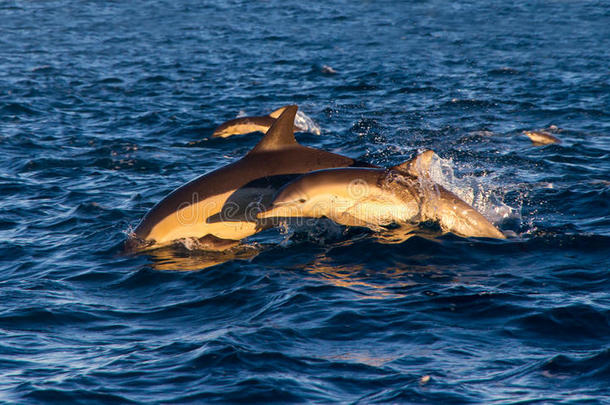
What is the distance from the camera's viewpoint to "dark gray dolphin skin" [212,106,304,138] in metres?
20.2

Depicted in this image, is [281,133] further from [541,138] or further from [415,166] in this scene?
[541,138]

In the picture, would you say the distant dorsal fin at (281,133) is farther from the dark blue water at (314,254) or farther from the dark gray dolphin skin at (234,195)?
the dark blue water at (314,254)

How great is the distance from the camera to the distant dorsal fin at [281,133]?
39.7 ft

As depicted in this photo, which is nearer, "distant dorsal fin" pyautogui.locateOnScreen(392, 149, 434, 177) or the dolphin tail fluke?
"distant dorsal fin" pyautogui.locateOnScreen(392, 149, 434, 177)

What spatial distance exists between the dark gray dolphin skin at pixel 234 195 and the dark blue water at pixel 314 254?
406 mm

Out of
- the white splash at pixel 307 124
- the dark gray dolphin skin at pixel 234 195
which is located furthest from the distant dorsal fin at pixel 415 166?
the white splash at pixel 307 124

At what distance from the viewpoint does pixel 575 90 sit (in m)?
24.5

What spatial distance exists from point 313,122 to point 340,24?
19.4 m

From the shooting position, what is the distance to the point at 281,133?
40.2ft

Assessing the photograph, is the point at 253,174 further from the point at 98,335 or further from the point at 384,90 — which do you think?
the point at 384,90

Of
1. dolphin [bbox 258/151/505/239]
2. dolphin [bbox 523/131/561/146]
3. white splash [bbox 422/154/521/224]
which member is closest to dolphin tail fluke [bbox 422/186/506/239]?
dolphin [bbox 258/151/505/239]

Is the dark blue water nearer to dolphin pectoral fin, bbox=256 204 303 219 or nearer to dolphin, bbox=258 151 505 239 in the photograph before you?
dolphin, bbox=258 151 505 239

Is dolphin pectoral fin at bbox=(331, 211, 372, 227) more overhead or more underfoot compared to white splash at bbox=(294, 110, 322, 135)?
more overhead

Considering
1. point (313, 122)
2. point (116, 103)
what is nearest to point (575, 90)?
point (313, 122)
